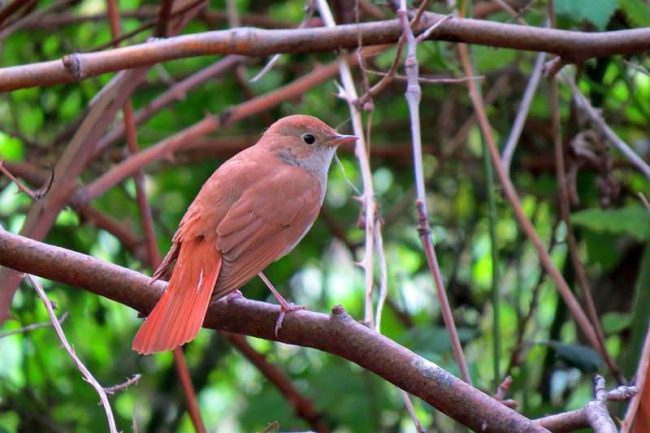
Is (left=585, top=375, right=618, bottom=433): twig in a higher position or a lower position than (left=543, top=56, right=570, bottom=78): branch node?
lower

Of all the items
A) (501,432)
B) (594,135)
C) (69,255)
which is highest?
(594,135)

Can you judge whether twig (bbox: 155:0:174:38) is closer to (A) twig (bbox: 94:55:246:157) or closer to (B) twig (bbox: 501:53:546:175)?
(A) twig (bbox: 94:55:246:157)

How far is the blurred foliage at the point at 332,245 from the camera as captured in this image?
Result: 5.09m

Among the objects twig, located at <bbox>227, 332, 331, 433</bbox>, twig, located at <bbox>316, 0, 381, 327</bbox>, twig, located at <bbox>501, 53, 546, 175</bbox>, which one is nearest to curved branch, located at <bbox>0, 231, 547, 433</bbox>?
twig, located at <bbox>316, 0, 381, 327</bbox>

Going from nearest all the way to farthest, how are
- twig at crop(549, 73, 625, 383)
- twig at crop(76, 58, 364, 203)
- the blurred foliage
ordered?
twig at crop(549, 73, 625, 383) → twig at crop(76, 58, 364, 203) → the blurred foliage

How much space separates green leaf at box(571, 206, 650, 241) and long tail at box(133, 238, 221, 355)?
1.60 m

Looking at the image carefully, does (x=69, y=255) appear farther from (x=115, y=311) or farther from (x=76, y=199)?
(x=115, y=311)

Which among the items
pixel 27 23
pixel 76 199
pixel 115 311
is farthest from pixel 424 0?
pixel 115 311

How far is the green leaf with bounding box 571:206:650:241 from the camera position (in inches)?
162

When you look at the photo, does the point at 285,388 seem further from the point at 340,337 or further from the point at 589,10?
the point at 340,337

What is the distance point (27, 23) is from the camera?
5.14 meters

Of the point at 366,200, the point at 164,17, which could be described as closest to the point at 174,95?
the point at 164,17

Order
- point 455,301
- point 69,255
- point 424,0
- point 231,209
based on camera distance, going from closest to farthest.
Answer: point 69,255 → point 424,0 → point 231,209 → point 455,301

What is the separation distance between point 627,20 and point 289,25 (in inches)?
79.2
